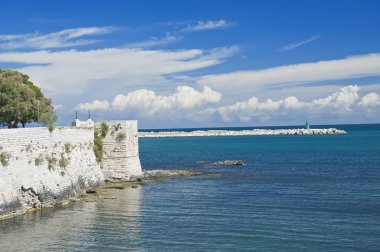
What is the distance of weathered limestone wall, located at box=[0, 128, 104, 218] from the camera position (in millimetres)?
29156

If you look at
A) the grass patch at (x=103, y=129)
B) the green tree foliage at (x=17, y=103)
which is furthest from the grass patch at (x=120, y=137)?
the green tree foliage at (x=17, y=103)

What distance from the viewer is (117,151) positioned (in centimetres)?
4762

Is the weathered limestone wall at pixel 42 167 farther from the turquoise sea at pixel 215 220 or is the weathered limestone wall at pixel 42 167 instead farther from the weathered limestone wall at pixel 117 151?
the weathered limestone wall at pixel 117 151

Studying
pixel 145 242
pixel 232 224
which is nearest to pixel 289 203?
pixel 232 224

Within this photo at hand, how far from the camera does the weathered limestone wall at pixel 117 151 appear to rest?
47.3 m

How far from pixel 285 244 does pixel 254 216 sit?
6419mm

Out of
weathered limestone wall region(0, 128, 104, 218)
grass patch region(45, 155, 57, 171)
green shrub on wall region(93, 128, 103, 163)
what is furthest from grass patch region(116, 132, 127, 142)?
grass patch region(45, 155, 57, 171)

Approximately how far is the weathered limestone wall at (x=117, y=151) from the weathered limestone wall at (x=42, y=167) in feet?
15.2

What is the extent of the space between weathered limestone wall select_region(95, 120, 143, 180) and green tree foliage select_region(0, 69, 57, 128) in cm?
662

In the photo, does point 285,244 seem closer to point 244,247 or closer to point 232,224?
point 244,247

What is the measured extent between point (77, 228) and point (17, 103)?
17689 millimetres

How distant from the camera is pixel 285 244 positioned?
22750 millimetres

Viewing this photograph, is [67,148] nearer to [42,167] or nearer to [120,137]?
[42,167]

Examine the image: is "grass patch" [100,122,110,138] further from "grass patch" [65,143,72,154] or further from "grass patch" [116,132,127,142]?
"grass patch" [65,143,72,154]
